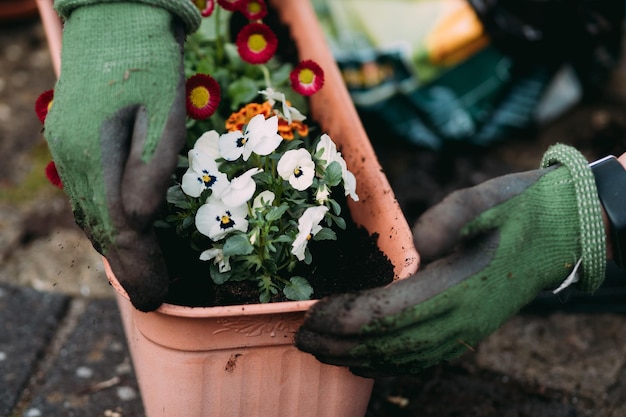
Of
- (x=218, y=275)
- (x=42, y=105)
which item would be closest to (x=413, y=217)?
(x=218, y=275)

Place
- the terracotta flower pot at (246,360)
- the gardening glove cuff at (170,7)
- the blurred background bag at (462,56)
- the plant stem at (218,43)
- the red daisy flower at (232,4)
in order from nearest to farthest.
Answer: the terracotta flower pot at (246,360) < the gardening glove cuff at (170,7) < the red daisy flower at (232,4) < the plant stem at (218,43) < the blurred background bag at (462,56)

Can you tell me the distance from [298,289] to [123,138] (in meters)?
0.38

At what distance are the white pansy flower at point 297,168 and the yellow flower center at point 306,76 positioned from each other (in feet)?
0.73

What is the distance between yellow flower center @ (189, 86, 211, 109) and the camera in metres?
1.28

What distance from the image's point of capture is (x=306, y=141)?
5.03 ft

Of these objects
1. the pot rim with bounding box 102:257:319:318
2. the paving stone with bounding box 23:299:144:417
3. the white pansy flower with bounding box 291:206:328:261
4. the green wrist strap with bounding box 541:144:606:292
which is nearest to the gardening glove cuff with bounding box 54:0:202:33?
the white pansy flower with bounding box 291:206:328:261

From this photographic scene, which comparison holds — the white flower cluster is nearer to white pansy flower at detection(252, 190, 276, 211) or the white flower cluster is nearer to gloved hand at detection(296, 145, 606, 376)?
white pansy flower at detection(252, 190, 276, 211)

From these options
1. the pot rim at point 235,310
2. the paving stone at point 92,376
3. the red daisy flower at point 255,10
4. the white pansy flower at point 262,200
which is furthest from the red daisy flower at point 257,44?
the paving stone at point 92,376

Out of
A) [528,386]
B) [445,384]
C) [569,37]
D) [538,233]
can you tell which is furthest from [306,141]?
[569,37]

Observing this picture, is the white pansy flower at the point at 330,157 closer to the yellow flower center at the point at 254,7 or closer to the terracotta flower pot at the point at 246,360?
the terracotta flower pot at the point at 246,360

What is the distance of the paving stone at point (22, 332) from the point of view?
1.69 m

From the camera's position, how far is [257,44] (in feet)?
4.70

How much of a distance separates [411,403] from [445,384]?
10 cm

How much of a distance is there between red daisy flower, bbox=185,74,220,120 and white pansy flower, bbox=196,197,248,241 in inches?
7.1
